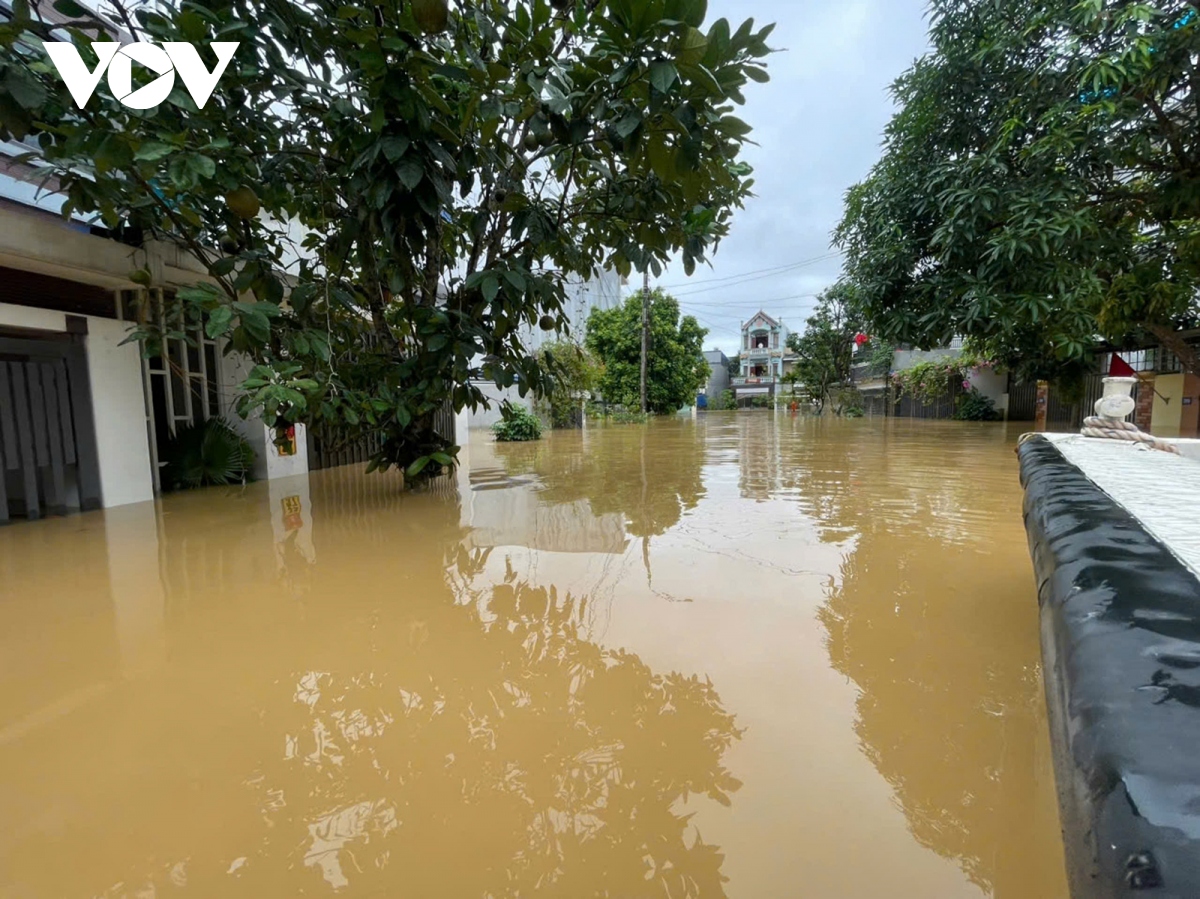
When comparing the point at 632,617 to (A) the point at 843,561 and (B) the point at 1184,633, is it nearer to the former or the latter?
(A) the point at 843,561

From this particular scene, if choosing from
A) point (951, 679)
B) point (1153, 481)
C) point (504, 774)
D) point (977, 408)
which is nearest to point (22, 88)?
point (504, 774)

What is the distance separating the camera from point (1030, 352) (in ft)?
40.6

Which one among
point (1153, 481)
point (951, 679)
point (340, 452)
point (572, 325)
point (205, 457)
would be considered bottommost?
point (951, 679)

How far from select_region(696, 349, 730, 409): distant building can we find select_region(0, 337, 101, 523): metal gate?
37715mm

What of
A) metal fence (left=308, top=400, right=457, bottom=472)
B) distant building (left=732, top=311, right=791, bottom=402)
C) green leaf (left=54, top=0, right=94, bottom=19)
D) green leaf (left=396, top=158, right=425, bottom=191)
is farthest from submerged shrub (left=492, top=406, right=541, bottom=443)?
distant building (left=732, top=311, right=791, bottom=402)

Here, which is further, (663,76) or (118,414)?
(118,414)

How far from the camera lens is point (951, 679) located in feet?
6.59

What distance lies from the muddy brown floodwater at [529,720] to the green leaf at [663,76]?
2.24 meters

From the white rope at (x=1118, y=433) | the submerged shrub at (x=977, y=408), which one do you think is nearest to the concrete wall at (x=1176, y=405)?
the submerged shrub at (x=977, y=408)

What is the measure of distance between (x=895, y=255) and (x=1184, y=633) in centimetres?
807

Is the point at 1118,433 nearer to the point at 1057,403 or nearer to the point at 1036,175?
the point at 1036,175

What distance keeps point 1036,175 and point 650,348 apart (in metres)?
15.9

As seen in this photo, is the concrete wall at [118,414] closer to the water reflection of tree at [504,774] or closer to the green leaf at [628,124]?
the water reflection of tree at [504,774]

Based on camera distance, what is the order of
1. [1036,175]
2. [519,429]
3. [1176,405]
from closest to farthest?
[1036,175] < [1176,405] < [519,429]
